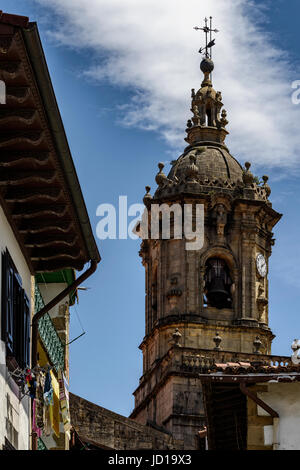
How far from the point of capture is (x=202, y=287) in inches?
2499

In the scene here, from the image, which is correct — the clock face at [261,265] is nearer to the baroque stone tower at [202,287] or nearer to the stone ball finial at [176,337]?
the baroque stone tower at [202,287]

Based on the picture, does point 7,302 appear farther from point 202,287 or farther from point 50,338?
point 202,287

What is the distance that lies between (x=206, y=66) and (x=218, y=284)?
34.1 ft

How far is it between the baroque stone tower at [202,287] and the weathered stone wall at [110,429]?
4765 millimetres

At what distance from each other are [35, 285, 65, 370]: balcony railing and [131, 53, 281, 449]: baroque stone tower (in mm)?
32516

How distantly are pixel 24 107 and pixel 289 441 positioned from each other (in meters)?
7.74

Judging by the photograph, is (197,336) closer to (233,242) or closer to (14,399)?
(233,242)

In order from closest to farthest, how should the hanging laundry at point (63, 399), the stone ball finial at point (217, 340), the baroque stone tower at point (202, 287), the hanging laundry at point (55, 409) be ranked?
the hanging laundry at point (63, 399)
the hanging laundry at point (55, 409)
the stone ball finial at point (217, 340)
the baroque stone tower at point (202, 287)

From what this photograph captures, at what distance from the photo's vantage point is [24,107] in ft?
63.9

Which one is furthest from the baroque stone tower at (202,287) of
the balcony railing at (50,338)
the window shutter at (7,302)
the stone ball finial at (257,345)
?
the window shutter at (7,302)

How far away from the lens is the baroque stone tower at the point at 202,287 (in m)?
62.1

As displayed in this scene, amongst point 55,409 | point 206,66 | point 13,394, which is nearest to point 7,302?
point 13,394
